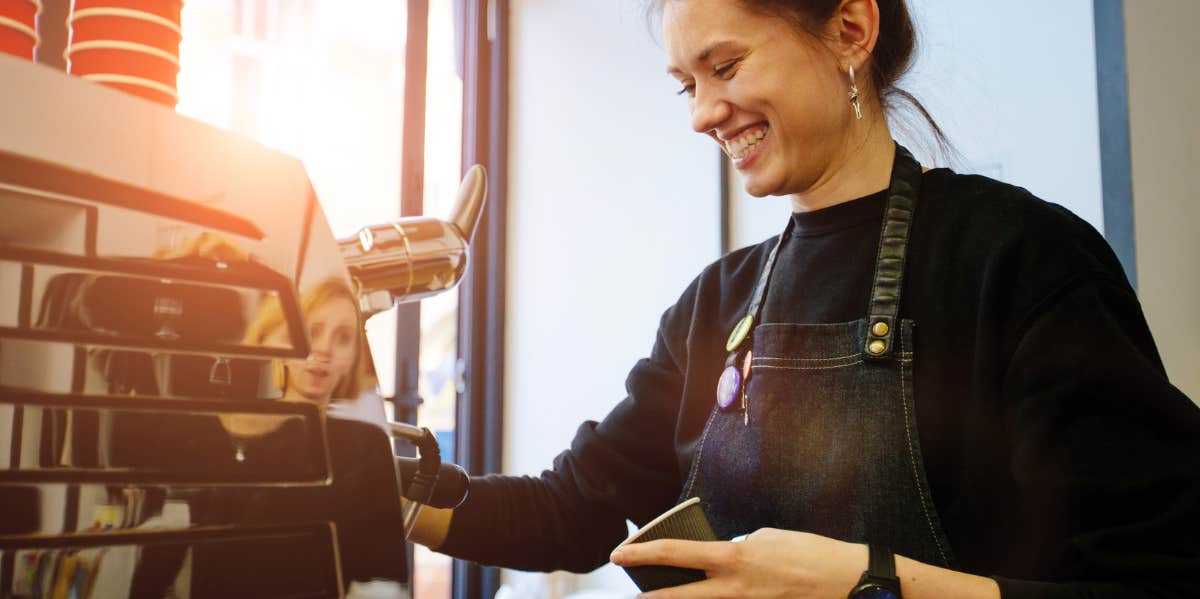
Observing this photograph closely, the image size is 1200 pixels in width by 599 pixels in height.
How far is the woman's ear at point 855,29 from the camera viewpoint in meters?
1.02

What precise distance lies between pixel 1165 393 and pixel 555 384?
206cm

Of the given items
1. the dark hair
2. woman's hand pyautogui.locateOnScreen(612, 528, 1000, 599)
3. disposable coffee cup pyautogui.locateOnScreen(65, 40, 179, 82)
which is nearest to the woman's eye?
the dark hair

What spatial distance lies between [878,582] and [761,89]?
510 mm

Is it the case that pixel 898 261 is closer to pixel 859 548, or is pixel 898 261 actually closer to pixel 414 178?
pixel 859 548

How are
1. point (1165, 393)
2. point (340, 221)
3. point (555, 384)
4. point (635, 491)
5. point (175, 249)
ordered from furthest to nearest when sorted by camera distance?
point (555, 384) → point (340, 221) → point (635, 491) → point (1165, 393) → point (175, 249)

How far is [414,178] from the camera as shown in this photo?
8.09 feet

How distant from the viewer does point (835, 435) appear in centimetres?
94

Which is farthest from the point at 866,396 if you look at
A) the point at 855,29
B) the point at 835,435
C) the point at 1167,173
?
the point at 1167,173

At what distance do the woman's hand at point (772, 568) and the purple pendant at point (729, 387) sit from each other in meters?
0.28

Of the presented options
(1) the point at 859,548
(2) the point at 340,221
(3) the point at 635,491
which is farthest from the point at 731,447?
(2) the point at 340,221

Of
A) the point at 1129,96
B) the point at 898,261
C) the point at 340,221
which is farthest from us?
the point at 340,221

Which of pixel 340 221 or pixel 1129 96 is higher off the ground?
pixel 1129 96

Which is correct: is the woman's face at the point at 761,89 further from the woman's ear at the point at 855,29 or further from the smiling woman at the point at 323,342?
the smiling woman at the point at 323,342

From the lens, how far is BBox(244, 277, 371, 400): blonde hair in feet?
1.43
